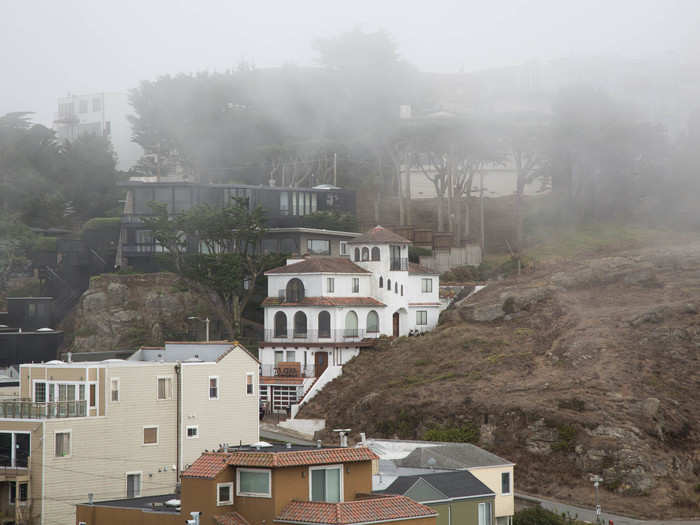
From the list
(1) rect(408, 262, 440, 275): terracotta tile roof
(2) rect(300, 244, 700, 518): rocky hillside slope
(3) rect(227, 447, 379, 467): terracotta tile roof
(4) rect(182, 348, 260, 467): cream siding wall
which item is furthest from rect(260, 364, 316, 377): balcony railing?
(3) rect(227, 447, 379, 467): terracotta tile roof

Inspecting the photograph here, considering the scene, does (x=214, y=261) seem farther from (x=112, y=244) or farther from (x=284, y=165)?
(x=284, y=165)

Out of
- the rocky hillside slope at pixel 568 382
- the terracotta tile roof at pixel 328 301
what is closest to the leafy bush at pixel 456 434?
the rocky hillside slope at pixel 568 382

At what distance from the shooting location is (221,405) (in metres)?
57.8

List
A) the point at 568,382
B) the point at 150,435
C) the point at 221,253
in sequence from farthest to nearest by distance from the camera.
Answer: the point at 221,253 → the point at 568,382 → the point at 150,435

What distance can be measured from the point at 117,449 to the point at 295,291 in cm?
3180

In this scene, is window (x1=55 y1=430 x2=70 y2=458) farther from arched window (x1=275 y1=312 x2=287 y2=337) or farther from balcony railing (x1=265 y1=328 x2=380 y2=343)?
arched window (x1=275 y1=312 x2=287 y2=337)

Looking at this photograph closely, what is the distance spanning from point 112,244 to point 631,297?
40.3 m

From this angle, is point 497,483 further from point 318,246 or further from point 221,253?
point 318,246

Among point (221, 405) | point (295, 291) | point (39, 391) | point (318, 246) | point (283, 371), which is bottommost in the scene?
point (221, 405)

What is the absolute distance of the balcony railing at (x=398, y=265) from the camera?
8531cm

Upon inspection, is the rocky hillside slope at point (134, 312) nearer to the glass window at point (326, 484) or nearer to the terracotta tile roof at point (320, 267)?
the terracotta tile roof at point (320, 267)

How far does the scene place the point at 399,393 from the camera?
234ft

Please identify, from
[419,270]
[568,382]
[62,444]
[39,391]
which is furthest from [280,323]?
[62,444]

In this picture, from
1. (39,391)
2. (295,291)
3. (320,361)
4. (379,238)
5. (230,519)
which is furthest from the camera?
(379,238)
